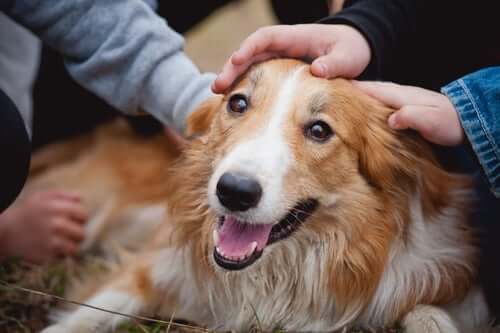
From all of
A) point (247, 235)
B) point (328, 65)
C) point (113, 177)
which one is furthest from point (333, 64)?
point (113, 177)

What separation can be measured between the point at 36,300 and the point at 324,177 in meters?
1.16

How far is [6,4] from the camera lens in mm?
2020

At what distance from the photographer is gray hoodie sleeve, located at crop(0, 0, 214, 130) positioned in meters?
2.04

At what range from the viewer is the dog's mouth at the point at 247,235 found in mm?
1726

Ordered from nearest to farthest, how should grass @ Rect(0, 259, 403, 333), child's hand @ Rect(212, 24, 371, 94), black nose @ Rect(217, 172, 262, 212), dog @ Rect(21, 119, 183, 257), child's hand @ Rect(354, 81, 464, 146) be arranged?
1. black nose @ Rect(217, 172, 262, 212)
2. child's hand @ Rect(354, 81, 464, 146)
3. child's hand @ Rect(212, 24, 371, 94)
4. grass @ Rect(0, 259, 403, 333)
5. dog @ Rect(21, 119, 183, 257)

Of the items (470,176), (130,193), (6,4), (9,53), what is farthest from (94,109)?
(470,176)

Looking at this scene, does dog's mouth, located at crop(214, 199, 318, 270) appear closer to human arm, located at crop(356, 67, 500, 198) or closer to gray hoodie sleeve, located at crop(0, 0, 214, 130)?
human arm, located at crop(356, 67, 500, 198)

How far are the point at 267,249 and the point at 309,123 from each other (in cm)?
39

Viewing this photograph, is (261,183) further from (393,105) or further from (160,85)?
(160,85)

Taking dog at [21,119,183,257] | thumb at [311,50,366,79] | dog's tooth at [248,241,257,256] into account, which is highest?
thumb at [311,50,366,79]

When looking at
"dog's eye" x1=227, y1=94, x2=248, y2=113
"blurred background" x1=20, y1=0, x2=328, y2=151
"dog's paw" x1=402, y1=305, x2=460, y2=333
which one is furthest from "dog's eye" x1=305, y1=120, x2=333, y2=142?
"blurred background" x1=20, y1=0, x2=328, y2=151

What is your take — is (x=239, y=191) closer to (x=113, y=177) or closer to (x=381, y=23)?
(x=381, y=23)

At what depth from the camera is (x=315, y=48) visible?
6.17 feet

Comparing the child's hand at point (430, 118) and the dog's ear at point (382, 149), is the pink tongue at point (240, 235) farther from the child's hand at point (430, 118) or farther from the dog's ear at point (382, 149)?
the child's hand at point (430, 118)
